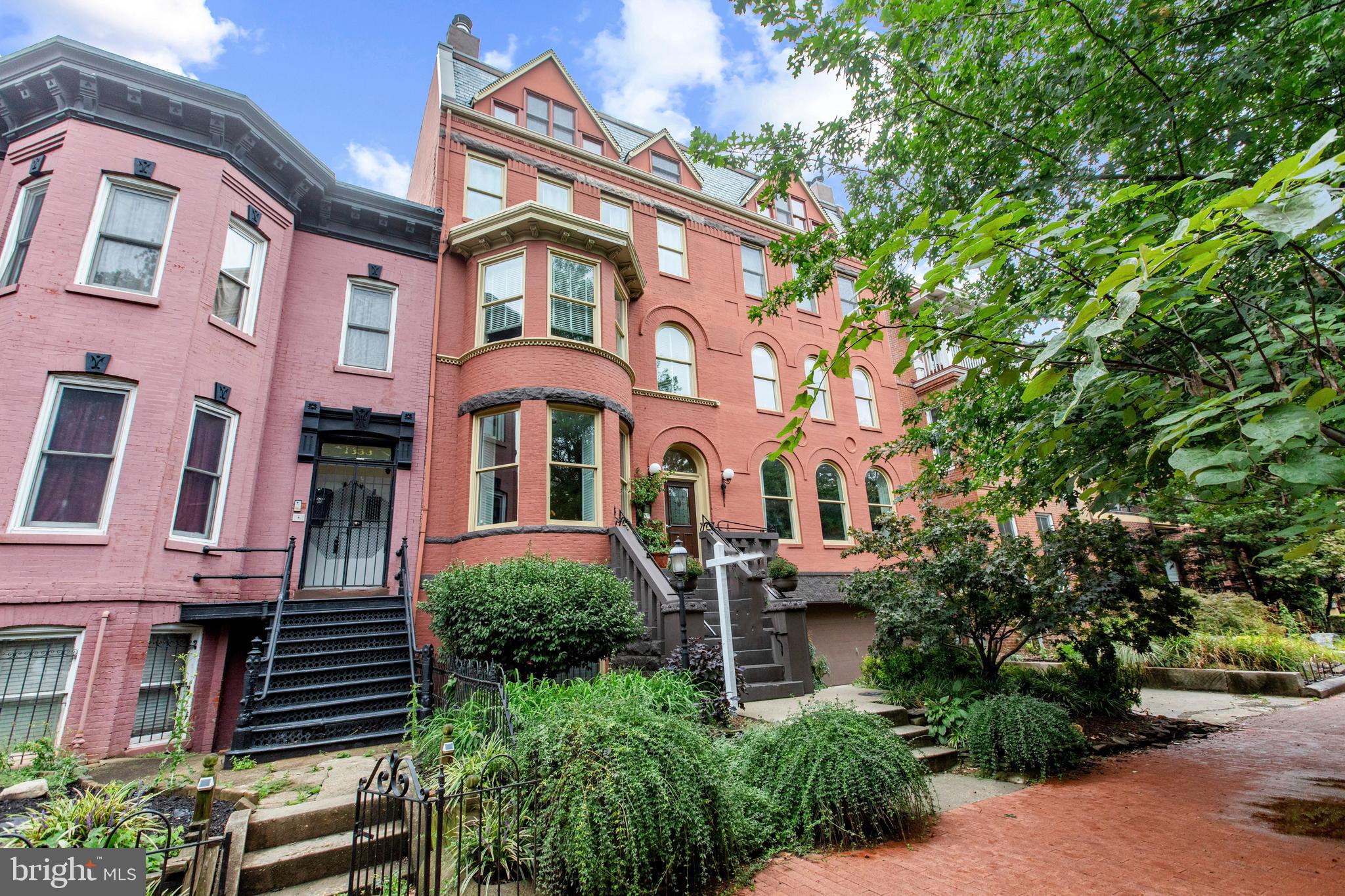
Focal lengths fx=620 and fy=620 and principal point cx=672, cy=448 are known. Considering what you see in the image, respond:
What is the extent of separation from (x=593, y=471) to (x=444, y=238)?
223 inches

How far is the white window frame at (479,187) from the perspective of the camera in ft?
42.3

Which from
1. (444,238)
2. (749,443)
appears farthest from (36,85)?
(749,443)

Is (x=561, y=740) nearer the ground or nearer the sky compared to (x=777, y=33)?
nearer the ground

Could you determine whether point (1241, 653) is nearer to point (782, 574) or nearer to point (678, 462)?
point (782, 574)

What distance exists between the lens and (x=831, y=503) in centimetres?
1573

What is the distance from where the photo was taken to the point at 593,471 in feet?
35.5

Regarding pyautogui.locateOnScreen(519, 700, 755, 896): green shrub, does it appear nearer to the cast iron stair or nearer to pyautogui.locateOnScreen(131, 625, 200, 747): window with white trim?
the cast iron stair

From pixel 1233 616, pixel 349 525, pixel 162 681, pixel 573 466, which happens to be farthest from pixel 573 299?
pixel 1233 616

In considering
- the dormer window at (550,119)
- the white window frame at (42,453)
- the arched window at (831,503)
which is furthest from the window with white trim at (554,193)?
the arched window at (831,503)

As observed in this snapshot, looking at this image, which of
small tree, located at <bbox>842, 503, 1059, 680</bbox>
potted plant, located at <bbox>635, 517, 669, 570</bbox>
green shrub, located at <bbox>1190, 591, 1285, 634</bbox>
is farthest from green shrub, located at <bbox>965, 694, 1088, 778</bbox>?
green shrub, located at <bbox>1190, 591, 1285, 634</bbox>

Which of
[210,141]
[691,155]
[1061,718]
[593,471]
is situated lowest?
[1061,718]

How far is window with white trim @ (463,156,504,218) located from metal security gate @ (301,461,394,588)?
5827 mm

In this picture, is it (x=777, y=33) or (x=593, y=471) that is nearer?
(x=777, y=33)

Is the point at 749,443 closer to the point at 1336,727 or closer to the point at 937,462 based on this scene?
the point at 937,462
